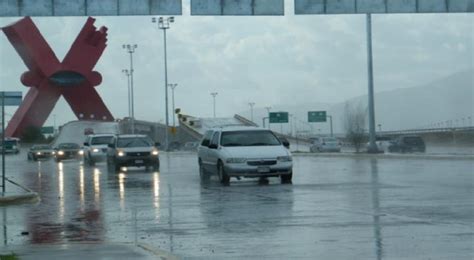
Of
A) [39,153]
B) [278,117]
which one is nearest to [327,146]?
[39,153]

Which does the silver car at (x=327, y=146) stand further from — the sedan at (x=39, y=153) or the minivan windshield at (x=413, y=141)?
the sedan at (x=39, y=153)

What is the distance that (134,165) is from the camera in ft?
124

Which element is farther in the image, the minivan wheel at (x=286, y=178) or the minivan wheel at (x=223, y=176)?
the minivan wheel at (x=286, y=178)

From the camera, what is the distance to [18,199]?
65.5 ft

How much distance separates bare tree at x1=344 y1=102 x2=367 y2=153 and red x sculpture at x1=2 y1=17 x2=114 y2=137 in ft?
107

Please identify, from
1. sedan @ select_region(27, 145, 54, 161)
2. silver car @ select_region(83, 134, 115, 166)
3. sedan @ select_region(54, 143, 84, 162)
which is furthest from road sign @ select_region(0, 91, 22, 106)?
sedan @ select_region(27, 145, 54, 161)

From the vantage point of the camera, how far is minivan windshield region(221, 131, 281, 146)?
85.5 feet

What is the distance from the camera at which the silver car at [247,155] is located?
24859mm

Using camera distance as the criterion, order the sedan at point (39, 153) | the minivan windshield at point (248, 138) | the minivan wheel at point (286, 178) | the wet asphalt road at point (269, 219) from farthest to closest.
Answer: the sedan at point (39, 153) → the minivan windshield at point (248, 138) → the minivan wheel at point (286, 178) → the wet asphalt road at point (269, 219)

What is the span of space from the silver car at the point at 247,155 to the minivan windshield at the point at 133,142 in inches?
453

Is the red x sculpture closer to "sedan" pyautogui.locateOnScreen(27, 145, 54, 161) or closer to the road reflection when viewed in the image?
"sedan" pyautogui.locateOnScreen(27, 145, 54, 161)

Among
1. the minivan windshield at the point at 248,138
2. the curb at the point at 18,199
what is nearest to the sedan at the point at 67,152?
the minivan windshield at the point at 248,138

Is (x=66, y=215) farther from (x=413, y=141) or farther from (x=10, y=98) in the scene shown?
(x=413, y=141)

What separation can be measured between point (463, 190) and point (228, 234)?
32.1 ft
